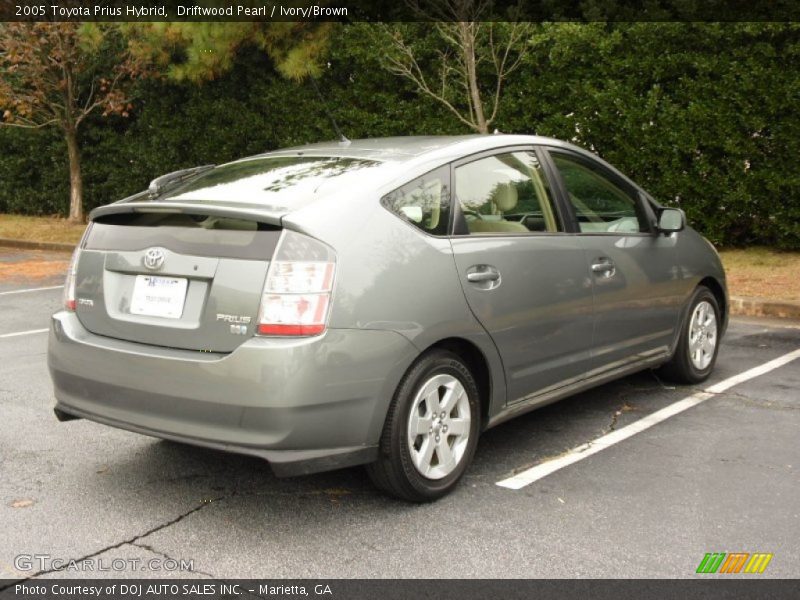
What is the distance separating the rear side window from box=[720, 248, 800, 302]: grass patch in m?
5.70

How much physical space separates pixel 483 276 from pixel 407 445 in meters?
0.86

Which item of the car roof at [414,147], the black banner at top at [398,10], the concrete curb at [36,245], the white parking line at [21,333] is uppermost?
the black banner at top at [398,10]

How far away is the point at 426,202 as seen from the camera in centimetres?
423

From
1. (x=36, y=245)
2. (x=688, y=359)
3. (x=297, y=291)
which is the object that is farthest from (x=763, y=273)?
(x=36, y=245)

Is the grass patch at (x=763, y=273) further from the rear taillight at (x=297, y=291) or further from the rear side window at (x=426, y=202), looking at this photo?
the rear taillight at (x=297, y=291)

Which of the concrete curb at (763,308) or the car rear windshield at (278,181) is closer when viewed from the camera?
the car rear windshield at (278,181)

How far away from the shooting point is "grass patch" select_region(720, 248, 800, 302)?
9234 mm

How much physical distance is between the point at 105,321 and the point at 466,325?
61.3 inches

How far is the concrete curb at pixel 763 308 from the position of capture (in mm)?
8617

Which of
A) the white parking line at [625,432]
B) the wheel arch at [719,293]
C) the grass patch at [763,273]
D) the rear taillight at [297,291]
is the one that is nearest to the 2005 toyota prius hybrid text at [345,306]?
the rear taillight at [297,291]

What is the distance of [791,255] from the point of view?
36.4 feet

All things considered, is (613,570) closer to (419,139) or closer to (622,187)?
(419,139)

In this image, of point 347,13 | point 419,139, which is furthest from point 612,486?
point 347,13

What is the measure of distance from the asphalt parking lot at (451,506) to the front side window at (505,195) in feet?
3.78
